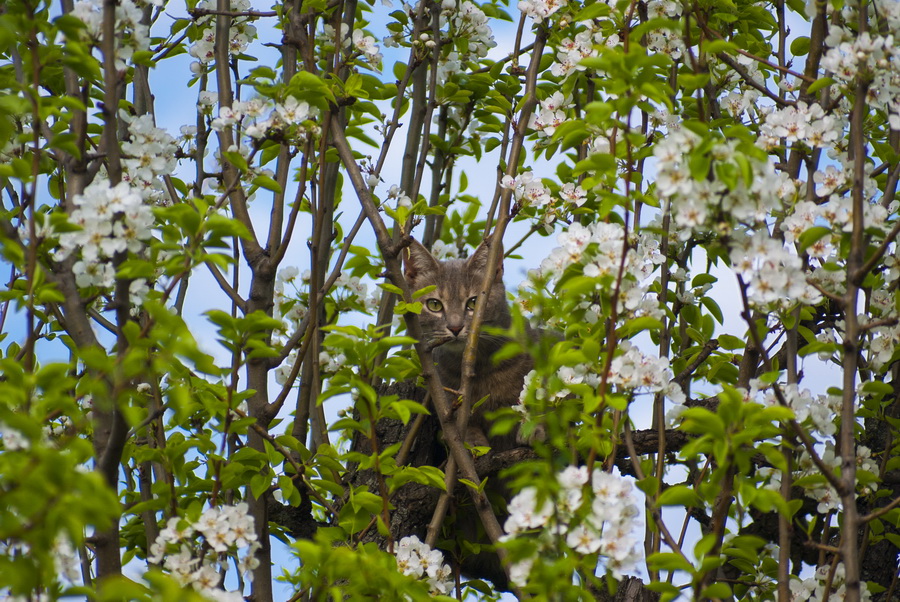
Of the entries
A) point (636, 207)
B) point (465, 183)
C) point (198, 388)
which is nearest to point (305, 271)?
point (465, 183)

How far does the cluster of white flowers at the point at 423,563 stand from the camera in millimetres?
2652

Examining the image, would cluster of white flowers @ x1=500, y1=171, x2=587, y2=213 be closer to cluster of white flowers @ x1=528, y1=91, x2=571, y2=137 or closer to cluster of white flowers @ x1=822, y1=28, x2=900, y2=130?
cluster of white flowers @ x1=528, y1=91, x2=571, y2=137

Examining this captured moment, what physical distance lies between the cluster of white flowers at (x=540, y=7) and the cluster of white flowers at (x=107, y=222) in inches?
72.0

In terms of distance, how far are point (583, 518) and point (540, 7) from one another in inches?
83.8

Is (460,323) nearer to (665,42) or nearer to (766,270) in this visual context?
(665,42)

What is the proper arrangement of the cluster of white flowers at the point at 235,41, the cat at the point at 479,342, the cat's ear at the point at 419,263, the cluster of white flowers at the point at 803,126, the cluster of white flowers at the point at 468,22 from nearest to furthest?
1. the cluster of white flowers at the point at 803,126
2. the cluster of white flowers at the point at 235,41
3. the cluster of white flowers at the point at 468,22
4. the cat at the point at 479,342
5. the cat's ear at the point at 419,263

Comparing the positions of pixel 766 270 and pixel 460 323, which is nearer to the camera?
pixel 766 270

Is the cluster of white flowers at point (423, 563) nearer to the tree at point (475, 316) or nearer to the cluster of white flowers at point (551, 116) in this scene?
the tree at point (475, 316)

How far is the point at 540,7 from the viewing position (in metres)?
3.36

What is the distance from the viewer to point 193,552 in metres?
2.49

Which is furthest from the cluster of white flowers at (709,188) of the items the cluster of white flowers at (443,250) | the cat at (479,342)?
the cluster of white flowers at (443,250)

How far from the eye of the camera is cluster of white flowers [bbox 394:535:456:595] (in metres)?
2.65

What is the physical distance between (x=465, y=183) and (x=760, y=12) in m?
1.69

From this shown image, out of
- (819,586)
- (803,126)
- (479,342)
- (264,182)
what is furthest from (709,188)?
(479,342)
